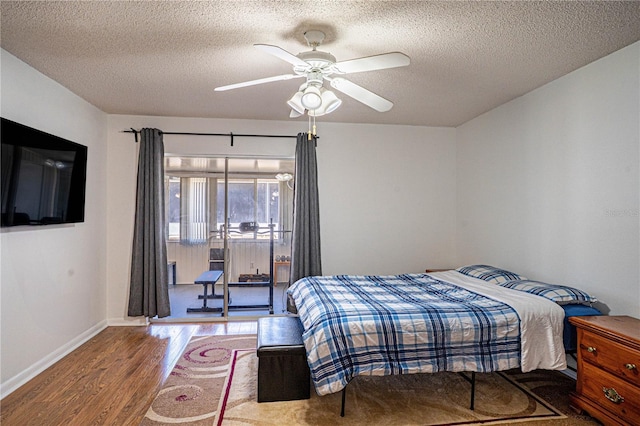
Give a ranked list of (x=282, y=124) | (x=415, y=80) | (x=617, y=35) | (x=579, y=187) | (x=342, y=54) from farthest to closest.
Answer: (x=282, y=124), (x=415, y=80), (x=579, y=187), (x=342, y=54), (x=617, y=35)

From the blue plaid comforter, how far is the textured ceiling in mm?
1875

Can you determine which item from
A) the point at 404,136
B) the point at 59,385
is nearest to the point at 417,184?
the point at 404,136

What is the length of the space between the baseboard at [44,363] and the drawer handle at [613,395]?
4.13m

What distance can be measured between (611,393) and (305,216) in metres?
3.27

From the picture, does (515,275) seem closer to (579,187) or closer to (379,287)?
(579,187)

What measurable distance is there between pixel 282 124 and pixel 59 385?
3536mm

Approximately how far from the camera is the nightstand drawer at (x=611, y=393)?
2141mm

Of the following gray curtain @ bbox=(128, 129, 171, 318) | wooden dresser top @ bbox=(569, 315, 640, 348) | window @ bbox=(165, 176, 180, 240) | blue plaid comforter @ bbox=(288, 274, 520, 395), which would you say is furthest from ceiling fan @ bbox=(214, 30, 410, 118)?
window @ bbox=(165, 176, 180, 240)

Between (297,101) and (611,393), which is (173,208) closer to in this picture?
(297,101)

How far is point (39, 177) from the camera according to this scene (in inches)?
119

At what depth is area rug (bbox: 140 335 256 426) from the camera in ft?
8.14

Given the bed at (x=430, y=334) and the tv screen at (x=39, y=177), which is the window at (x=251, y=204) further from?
the bed at (x=430, y=334)

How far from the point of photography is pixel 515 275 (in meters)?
3.56

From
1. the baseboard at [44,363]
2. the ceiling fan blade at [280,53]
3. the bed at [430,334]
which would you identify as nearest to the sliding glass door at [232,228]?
the baseboard at [44,363]
